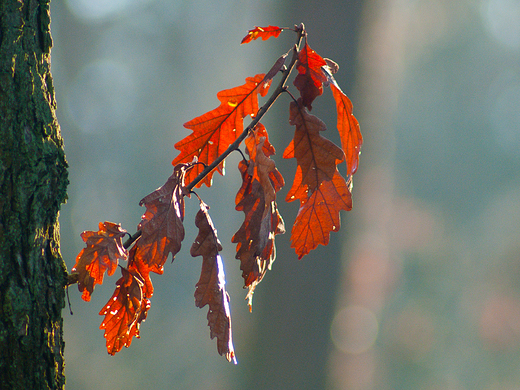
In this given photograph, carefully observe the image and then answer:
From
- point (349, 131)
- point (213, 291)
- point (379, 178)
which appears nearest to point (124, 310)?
point (213, 291)

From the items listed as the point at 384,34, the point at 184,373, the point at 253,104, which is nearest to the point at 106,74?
the point at 184,373

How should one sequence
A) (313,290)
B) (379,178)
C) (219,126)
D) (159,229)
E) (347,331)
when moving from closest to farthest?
(159,229) < (219,126) < (313,290) < (347,331) < (379,178)

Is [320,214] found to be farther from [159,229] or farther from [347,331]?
[347,331]

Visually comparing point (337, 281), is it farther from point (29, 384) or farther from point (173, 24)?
point (173, 24)

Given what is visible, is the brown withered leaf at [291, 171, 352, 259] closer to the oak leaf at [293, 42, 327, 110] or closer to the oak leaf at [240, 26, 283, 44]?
the oak leaf at [293, 42, 327, 110]

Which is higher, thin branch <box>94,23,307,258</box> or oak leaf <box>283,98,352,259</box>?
thin branch <box>94,23,307,258</box>

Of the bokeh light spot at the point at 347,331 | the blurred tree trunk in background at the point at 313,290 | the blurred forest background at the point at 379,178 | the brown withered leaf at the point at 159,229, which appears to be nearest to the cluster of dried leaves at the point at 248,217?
the brown withered leaf at the point at 159,229

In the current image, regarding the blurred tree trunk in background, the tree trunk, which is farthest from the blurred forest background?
the tree trunk
